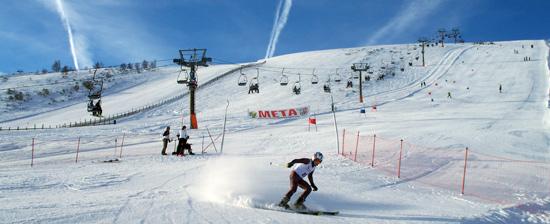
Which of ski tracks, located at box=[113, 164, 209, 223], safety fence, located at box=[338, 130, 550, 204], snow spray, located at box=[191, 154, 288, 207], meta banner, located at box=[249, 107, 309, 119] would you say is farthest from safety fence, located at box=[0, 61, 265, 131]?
ski tracks, located at box=[113, 164, 209, 223]

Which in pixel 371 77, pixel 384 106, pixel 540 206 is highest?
pixel 371 77

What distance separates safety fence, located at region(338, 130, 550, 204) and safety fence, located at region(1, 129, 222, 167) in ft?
28.1

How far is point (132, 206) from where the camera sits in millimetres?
8906

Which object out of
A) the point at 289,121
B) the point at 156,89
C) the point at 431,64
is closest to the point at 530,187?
the point at 289,121

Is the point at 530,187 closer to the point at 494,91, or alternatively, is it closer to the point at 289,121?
the point at 289,121

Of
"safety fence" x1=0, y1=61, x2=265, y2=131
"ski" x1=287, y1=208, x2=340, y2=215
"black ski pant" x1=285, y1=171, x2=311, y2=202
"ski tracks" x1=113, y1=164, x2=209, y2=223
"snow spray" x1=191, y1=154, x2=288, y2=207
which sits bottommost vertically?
"ski" x1=287, y1=208, x2=340, y2=215

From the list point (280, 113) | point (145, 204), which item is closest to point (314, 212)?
point (145, 204)

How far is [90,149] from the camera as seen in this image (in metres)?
24.7

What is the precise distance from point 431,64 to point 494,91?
32.5 m

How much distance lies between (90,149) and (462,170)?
63.5 ft

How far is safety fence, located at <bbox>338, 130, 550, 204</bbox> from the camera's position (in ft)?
42.2

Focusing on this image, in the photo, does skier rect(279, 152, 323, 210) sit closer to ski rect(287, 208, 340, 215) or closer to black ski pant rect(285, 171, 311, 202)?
black ski pant rect(285, 171, 311, 202)

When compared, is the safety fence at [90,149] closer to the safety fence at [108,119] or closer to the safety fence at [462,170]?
the safety fence at [462,170]

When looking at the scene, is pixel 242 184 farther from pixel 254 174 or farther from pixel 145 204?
pixel 145 204
